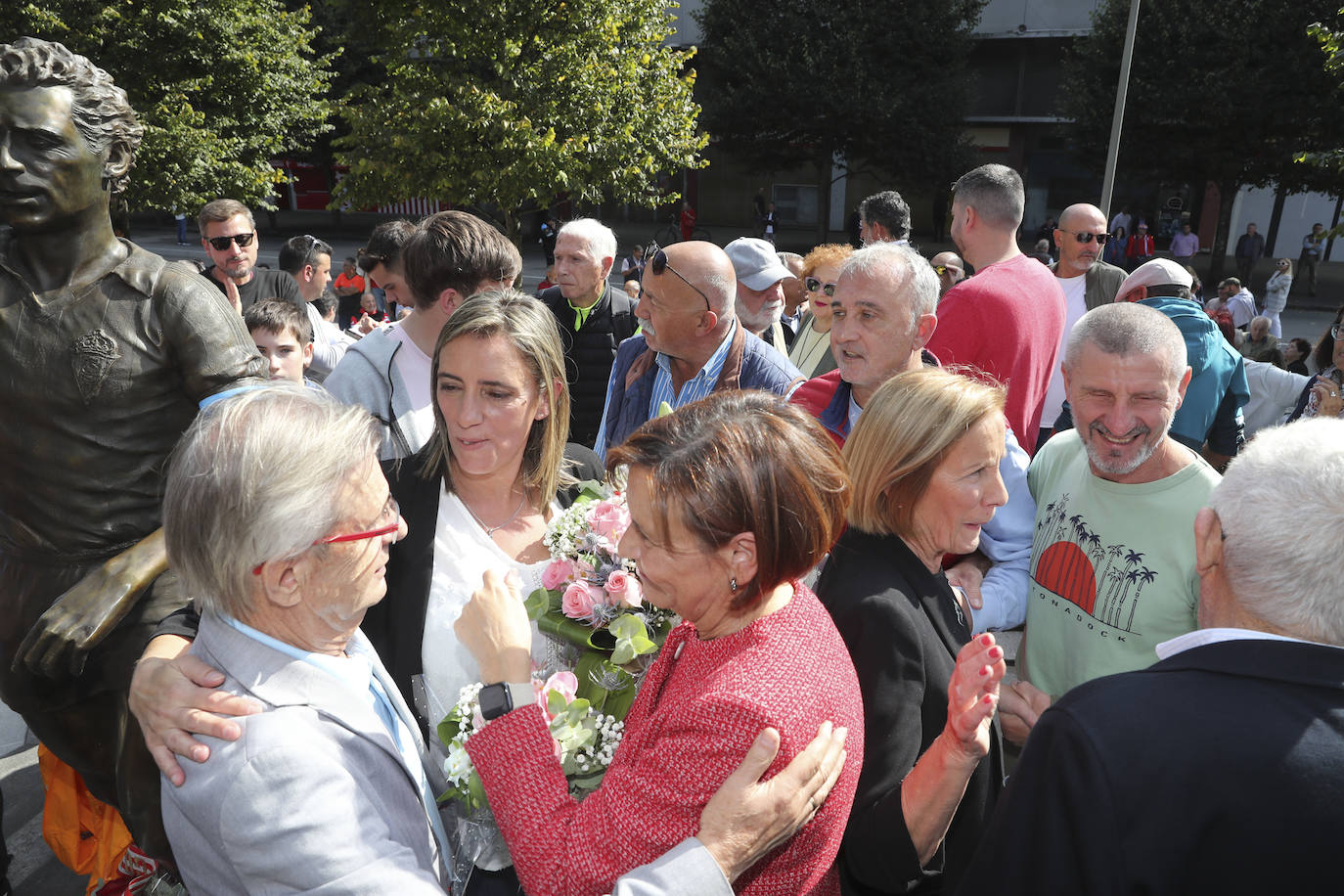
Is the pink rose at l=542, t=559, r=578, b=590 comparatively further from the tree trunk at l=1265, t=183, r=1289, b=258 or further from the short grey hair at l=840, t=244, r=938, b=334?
the tree trunk at l=1265, t=183, r=1289, b=258

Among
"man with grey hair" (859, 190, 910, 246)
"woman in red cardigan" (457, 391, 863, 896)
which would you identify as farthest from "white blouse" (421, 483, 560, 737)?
"man with grey hair" (859, 190, 910, 246)

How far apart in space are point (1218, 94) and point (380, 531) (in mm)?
24342

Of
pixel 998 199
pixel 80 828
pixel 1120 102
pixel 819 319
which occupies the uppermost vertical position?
pixel 1120 102

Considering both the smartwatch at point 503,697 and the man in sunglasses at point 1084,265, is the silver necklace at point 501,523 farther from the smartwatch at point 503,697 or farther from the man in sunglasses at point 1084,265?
the man in sunglasses at point 1084,265

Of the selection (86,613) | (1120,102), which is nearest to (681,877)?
(86,613)

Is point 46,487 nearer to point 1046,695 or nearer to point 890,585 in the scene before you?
point 890,585

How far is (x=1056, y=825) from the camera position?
4.63 feet

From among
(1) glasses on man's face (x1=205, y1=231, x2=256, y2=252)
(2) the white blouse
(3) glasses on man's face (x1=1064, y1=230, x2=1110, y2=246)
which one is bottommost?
(2) the white blouse

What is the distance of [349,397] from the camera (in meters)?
3.57

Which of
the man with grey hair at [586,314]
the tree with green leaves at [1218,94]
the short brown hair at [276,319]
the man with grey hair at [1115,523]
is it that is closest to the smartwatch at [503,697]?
the man with grey hair at [1115,523]

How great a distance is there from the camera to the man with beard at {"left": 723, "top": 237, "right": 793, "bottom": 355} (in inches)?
226

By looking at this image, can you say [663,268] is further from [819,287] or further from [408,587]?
[408,587]

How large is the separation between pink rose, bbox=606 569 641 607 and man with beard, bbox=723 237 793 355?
13.0 feet

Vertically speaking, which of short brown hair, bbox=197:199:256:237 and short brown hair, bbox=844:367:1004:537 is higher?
short brown hair, bbox=197:199:256:237
